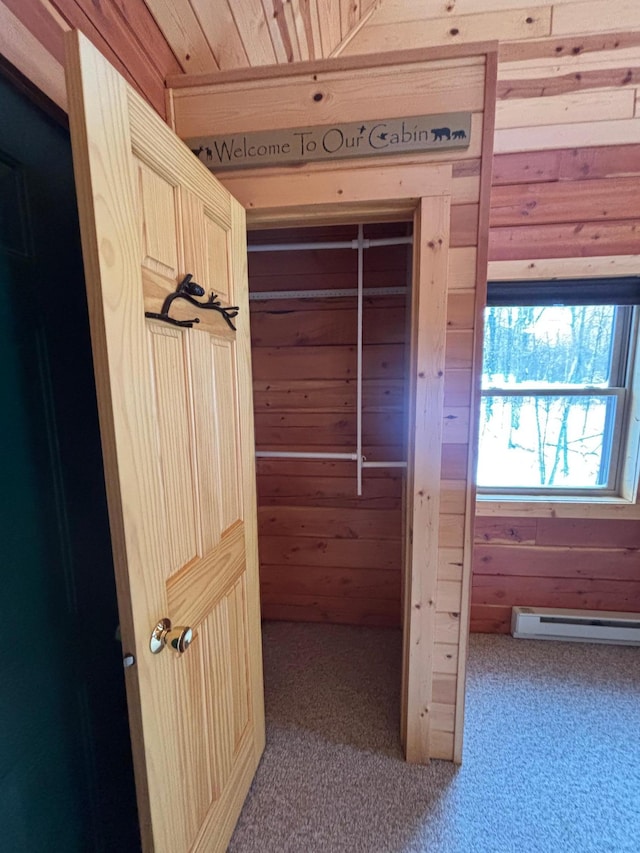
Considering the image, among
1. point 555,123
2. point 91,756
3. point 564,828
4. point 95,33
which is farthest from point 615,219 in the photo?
point 91,756

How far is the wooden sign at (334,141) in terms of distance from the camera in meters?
1.19

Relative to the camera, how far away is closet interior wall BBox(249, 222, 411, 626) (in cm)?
213

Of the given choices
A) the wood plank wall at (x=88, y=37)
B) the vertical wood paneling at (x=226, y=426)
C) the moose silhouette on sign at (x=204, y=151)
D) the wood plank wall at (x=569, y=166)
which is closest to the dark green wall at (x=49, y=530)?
the wood plank wall at (x=88, y=37)

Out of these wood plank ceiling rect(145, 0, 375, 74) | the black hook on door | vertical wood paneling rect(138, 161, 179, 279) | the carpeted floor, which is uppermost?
wood plank ceiling rect(145, 0, 375, 74)

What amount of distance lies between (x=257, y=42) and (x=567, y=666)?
323 cm

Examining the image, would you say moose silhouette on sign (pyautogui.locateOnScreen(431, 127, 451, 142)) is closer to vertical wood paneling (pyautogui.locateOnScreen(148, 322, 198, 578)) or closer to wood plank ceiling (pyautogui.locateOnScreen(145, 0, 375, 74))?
wood plank ceiling (pyautogui.locateOnScreen(145, 0, 375, 74))

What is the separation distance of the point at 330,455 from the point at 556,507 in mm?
1373

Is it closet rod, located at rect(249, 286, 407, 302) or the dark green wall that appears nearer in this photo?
the dark green wall

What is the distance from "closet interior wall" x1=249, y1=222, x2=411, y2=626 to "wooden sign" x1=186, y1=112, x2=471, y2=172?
86 cm

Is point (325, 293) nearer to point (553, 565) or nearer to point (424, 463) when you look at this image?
point (424, 463)

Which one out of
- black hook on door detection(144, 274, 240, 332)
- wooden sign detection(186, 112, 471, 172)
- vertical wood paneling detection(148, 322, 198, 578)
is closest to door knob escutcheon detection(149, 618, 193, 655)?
vertical wood paneling detection(148, 322, 198, 578)

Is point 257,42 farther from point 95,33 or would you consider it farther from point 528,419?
point 528,419

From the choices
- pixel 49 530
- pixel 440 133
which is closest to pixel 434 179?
pixel 440 133

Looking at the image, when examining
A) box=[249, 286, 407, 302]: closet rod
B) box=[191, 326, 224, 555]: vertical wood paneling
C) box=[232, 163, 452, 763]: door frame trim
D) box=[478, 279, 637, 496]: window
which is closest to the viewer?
box=[191, 326, 224, 555]: vertical wood paneling
